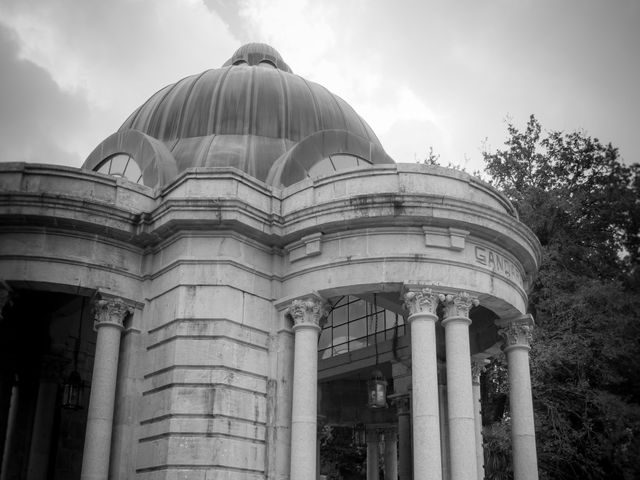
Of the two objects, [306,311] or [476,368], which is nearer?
[306,311]

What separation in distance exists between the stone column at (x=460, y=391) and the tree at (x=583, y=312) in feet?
33.3

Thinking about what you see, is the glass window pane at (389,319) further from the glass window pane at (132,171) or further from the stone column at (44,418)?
the stone column at (44,418)

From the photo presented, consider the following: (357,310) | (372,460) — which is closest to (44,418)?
(357,310)

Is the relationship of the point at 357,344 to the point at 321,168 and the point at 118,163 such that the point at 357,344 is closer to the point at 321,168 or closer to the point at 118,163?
the point at 321,168

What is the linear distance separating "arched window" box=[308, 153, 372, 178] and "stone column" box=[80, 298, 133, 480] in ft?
23.6

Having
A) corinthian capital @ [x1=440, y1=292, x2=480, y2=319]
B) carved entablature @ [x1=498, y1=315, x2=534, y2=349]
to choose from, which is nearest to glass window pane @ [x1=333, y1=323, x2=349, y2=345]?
carved entablature @ [x1=498, y1=315, x2=534, y2=349]

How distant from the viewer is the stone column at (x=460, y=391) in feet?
50.6

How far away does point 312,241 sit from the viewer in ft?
56.1

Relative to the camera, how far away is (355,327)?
86.6ft

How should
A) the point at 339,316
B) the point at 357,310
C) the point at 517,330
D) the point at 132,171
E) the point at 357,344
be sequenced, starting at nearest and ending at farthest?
the point at 517,330 → the point at 132,171 → the point at 357,344 → the point at 357,310 → the point at 339,316

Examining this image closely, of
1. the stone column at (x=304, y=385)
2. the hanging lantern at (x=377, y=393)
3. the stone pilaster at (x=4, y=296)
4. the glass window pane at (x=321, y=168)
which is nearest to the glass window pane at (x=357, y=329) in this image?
the glass window pane at (x=321, y=168)

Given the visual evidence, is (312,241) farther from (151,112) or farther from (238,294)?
(151,112)

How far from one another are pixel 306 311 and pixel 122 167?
883 centimetres

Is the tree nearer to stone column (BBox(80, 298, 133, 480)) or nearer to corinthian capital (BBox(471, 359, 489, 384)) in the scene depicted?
corinthian capital (BBox(471, 359, 489, 384))
